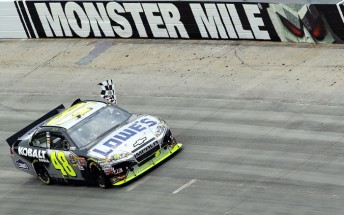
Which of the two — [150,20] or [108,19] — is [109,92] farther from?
[108,19]

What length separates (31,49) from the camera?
1298 inches

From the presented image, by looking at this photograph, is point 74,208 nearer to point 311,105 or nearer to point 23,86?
point 311,105

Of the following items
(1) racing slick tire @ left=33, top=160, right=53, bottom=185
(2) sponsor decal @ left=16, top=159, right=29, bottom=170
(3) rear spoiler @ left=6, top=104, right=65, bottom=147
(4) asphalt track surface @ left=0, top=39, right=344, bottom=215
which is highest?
(3) rear spoiler @ left=6, top=104, right=65, bottom=147

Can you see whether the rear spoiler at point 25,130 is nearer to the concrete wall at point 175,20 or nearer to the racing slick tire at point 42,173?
the racing slick tire at point 42,173

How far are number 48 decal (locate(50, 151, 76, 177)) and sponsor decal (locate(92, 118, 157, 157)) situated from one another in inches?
35.5

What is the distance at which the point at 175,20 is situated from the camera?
1177 inches

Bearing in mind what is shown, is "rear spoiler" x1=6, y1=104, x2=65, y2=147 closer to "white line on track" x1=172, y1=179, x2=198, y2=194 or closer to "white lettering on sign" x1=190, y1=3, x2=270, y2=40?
"white line on track" x1=172, y1=179, x2=198, y2=194

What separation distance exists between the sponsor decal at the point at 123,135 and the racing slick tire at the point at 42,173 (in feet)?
6.49

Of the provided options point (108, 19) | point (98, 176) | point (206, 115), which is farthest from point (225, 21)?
point (98, 176)

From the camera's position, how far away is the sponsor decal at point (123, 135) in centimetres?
1950

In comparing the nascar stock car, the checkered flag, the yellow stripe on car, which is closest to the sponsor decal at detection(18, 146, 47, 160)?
the nascar stock car

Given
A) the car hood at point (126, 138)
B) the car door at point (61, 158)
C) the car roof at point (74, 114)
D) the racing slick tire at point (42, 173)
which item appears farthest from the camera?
the racing slick tire at point (42, 173)

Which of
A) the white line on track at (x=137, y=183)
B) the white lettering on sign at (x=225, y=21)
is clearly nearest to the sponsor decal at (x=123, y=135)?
the white line on track at (x=137, y=183)

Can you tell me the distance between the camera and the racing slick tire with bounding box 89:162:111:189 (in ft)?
64.0
